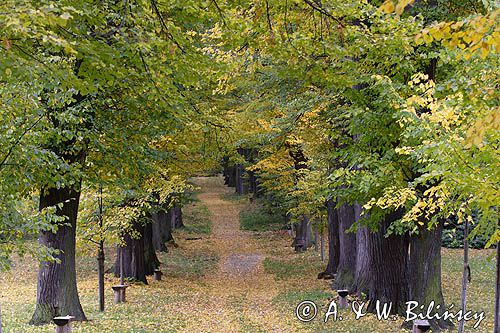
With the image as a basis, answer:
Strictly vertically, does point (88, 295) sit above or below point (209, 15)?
below

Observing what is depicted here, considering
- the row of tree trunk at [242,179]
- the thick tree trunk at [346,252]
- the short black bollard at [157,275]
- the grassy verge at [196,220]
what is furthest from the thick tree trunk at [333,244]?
the row of tree trunk at [242,179]

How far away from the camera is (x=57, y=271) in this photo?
13.2 metres

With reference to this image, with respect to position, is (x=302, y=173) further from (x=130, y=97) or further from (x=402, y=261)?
(x=130, y=97)

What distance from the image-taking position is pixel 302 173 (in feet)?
85.1

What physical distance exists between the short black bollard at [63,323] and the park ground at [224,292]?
1139 mm

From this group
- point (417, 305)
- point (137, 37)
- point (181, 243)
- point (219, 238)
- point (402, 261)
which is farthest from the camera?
point (219, 238)

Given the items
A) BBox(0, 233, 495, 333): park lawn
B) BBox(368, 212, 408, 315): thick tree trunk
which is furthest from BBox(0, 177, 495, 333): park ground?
BBox(368, 212, 408, 315): thick tree trunk

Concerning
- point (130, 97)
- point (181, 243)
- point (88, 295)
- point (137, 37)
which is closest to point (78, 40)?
point (137, 37)

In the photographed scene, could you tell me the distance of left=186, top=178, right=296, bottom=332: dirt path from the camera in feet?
48.0

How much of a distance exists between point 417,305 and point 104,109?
25.3 ft

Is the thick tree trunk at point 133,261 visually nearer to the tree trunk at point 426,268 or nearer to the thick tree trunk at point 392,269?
the thick tree trunk at point 392,269

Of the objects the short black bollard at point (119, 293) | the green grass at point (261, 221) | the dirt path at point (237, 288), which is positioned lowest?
the dirt path at point (237, 288)

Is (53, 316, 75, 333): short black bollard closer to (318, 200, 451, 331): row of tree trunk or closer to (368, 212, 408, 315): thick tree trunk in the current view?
(318, 200, 451, 331): row of tree trunk

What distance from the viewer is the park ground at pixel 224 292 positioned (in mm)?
13906
